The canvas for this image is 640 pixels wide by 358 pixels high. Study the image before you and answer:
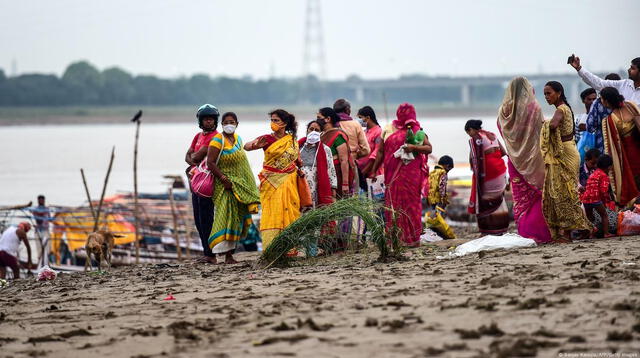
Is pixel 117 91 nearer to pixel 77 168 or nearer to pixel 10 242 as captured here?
pixel 77 168

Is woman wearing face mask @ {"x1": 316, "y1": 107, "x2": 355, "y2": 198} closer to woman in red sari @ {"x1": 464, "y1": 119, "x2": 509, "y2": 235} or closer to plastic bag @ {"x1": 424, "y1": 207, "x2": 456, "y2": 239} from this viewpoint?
woman in red sari @ {"x1": 464, "y1": 119, "x2": 509, "y2": 235}

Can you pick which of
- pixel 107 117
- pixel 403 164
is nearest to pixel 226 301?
pixel 403 164

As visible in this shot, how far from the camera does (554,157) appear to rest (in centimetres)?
854

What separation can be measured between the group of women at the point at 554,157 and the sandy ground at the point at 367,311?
479 mm

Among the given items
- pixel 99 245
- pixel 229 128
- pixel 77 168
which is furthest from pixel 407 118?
pixel 77 168

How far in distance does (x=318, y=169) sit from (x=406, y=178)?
0.82m

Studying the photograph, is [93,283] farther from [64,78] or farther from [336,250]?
[64,78]

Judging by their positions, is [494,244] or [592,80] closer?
[494,244]

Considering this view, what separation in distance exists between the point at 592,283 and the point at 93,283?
14.6ft

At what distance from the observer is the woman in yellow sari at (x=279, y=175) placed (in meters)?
9.34

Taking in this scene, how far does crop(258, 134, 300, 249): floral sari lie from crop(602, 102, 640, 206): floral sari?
2.73 meters

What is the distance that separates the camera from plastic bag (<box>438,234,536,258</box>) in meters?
8.40

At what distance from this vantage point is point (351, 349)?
16.3 feet

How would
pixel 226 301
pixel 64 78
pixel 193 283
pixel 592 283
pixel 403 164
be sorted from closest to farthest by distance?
pixel 592 283
pixel 226 301
pixel 193 283
pixel 403 164
pixel 64 78
